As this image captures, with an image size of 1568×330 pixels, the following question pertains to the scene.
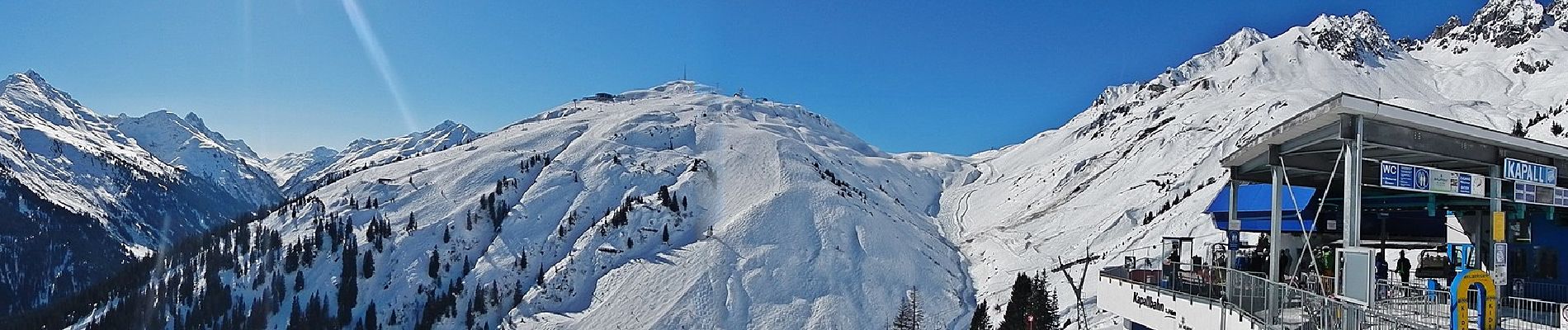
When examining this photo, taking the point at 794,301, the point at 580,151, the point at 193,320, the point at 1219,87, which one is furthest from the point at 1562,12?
the point at 193,320

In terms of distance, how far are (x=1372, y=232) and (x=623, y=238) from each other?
83.4m

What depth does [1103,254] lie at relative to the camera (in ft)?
221

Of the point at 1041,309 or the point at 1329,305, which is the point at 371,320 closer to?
the point at 1041,309

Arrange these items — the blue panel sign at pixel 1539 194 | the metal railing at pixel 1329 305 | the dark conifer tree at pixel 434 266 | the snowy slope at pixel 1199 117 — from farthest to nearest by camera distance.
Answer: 1. the dark conifer tree at pixel 434 266
2. the snowy slope at pixel 1199 117
3. the blue panel sign at pixel 1539 194
4. the metal railing at pixel 1329 305

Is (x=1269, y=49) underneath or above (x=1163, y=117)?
above

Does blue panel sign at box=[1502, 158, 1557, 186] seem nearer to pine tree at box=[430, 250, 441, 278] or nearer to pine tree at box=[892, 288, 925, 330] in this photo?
pine tree at box=[892, 288, 925, 330]

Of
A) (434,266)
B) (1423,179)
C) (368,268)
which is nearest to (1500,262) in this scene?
(1423,179)

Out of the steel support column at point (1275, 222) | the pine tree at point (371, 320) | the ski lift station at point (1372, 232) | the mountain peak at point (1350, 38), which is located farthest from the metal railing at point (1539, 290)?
the mountain peak at point (1350, 38)

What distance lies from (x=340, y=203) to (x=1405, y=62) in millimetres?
154917

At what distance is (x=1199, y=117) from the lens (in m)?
108

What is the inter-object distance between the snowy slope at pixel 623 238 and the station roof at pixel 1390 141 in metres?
60.3

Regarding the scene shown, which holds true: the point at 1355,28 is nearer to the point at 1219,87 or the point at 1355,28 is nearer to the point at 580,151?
the point at 1219,87

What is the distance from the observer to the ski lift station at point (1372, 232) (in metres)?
12.1

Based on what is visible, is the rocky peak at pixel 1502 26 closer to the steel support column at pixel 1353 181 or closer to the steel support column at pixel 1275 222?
the steel support column at pixel 1275 222
